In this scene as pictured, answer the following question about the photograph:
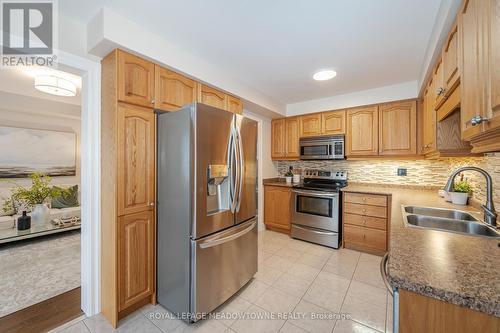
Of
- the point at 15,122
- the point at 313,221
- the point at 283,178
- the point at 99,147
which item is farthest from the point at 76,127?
the point at 313,221

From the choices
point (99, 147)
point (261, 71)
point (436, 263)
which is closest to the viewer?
point (436, 263)

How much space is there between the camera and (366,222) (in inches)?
111

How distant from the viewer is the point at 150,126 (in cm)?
177

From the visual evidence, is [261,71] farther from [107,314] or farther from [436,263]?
[107,314]

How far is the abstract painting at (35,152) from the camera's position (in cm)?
366

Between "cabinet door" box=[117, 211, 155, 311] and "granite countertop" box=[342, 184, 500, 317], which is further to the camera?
"cabinet door" box=[117, 211, 155, 311]

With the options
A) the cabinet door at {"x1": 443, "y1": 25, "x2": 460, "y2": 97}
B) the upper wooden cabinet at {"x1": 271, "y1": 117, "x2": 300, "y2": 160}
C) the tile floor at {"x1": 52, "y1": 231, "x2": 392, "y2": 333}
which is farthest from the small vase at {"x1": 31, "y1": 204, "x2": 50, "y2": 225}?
the cabinet door at {"x1": 443, "y1": 25, "x2": 460, "y2": 97}

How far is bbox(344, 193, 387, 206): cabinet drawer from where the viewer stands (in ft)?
8.95

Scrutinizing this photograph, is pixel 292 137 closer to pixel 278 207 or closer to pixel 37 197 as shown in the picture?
pixel 278 207

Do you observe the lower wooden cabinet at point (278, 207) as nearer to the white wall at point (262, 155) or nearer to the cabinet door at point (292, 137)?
the white wall at point (262, 155)

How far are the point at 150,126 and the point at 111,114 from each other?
11.3 inches

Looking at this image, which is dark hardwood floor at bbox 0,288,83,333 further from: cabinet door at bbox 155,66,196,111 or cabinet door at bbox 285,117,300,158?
cabinet door at bbox 285,117,300,158

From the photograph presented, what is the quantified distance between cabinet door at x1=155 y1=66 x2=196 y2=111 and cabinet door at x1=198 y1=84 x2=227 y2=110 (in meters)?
0.09

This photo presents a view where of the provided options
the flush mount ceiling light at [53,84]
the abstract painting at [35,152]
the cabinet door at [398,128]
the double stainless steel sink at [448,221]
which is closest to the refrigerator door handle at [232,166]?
the double stainless steel sink at [448,221]
